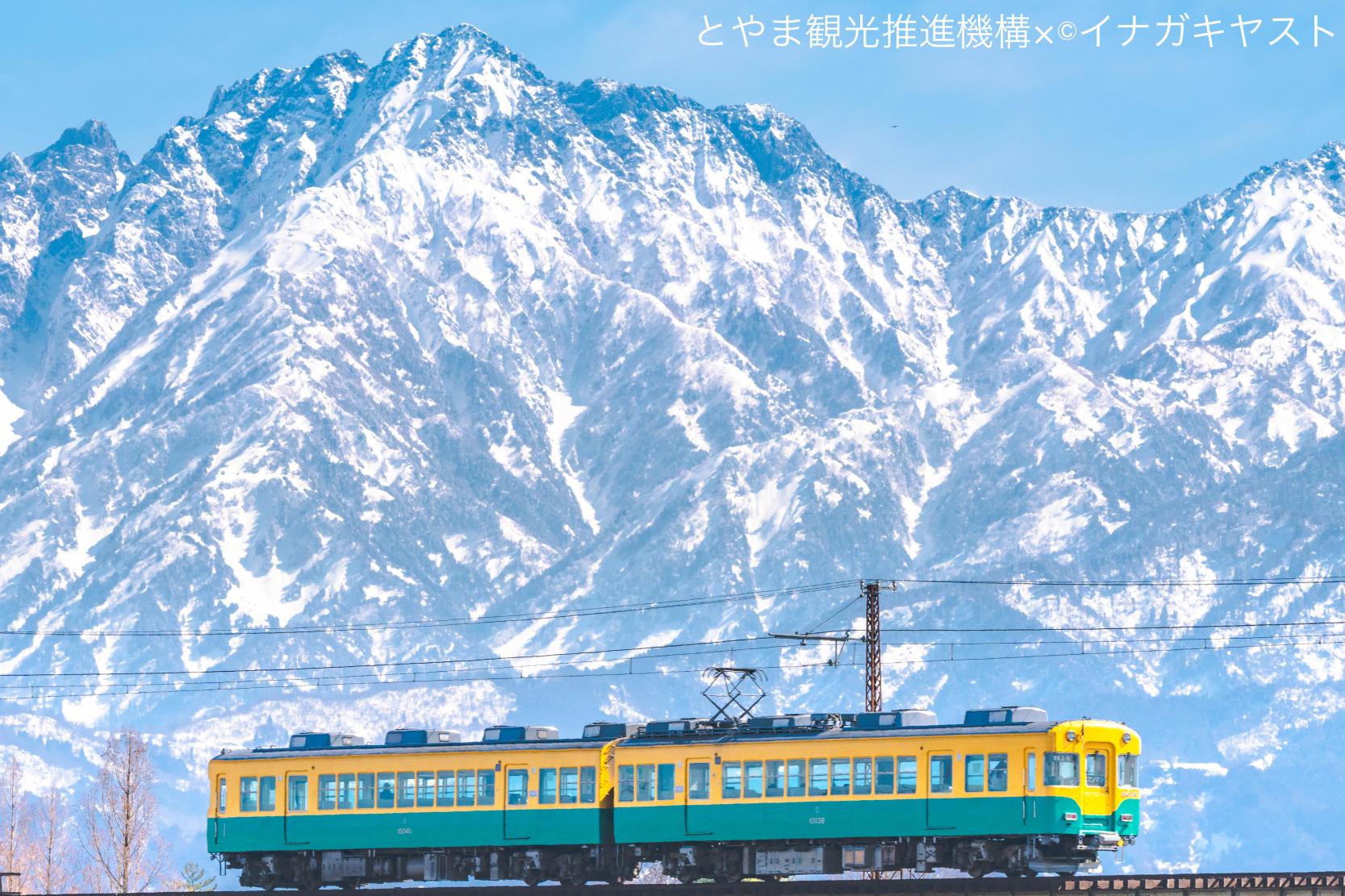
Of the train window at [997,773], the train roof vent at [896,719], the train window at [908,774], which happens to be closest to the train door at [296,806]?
the train roof vent at [896,719]

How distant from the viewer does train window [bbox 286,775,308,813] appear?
9650cm

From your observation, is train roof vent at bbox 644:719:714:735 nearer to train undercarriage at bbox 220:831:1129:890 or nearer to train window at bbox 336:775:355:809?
train undercarriage at bbox 220:831:1129:890

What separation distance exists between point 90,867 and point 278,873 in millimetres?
69308

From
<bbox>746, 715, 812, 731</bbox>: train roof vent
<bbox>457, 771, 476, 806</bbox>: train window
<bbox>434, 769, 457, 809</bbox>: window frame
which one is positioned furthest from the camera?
<bbox>434, 769, 457, 809</bbox>: window frame

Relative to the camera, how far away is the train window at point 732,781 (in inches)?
3509

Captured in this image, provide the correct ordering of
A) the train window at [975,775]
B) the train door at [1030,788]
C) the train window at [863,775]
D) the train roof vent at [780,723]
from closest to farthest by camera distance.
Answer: the train door at [1030,788]
the train window at [975,775]
the train window at [863,775]
the train roof vent at [780,723]

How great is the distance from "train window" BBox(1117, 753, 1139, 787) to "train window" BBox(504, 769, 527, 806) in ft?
75.8

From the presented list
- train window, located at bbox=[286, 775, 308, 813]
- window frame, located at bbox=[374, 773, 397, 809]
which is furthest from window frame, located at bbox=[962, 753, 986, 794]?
train window, located at bbox=[286, 775, 308, 813]

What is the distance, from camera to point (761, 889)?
247 ft

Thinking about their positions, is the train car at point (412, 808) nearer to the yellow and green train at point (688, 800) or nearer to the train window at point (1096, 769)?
the yellow and green train at point (688, 800)

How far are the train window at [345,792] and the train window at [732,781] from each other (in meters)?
16.0

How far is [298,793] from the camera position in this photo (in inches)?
3809

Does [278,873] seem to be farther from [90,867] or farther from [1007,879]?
[90,867]

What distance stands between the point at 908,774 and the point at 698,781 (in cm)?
870
